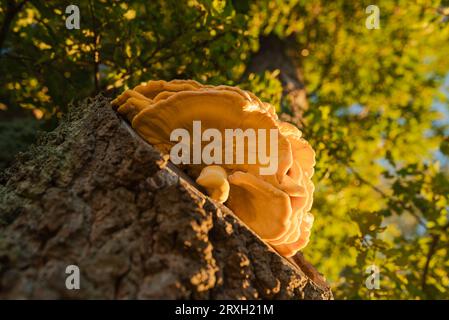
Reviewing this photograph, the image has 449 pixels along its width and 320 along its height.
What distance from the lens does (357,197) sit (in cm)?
692

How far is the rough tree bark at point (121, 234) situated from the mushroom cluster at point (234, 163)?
0.65ft

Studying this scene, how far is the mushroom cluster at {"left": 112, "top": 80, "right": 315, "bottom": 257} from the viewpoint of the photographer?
74.2 inches

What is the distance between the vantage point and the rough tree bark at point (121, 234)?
4.30ft

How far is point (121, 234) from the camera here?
1441 millimetres

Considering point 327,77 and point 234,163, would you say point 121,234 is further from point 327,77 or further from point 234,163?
point 327,77

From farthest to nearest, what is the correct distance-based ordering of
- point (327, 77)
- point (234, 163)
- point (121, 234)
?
point (327, 77)
point (234, 163)
point (121, 234)

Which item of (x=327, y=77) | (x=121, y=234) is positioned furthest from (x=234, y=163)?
(x=327, y=77)

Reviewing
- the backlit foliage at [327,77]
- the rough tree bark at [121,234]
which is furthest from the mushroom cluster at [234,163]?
the backlit foliage at [327,77]

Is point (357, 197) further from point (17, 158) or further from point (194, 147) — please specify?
point (17, 158)

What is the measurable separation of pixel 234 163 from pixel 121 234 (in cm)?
77

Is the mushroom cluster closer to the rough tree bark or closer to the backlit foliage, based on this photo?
the rough tree bark

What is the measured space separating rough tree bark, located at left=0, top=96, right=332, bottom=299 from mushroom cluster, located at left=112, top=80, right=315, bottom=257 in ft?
0.65

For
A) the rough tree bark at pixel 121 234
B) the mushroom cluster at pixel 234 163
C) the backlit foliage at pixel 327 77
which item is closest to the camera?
the rough tree bark at pixel 121 234

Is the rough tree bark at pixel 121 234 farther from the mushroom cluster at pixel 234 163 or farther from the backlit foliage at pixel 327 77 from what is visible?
the backlit foliage at pixel 327 77
